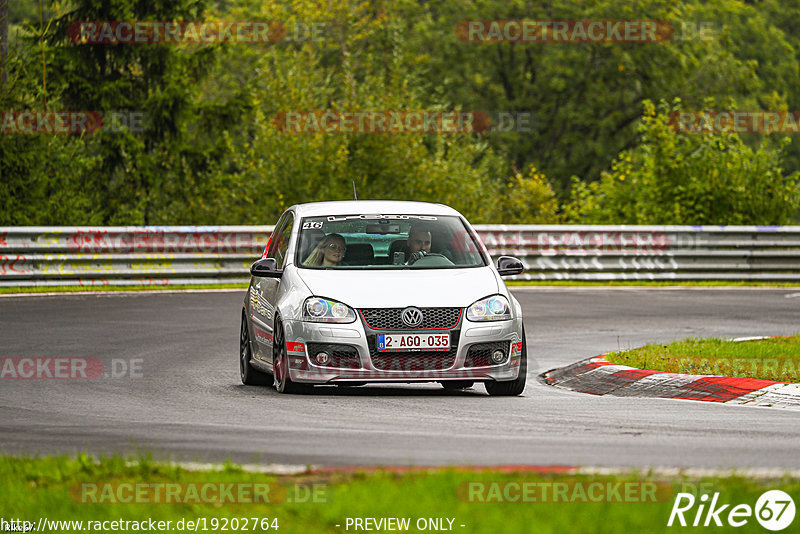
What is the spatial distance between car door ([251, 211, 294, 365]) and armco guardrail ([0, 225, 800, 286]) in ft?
37.6

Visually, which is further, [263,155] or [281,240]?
[263,155]

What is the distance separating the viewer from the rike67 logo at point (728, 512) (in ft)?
20.5

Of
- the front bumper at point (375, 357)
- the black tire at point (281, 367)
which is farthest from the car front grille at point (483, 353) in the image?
the black tire at point (281, 367)

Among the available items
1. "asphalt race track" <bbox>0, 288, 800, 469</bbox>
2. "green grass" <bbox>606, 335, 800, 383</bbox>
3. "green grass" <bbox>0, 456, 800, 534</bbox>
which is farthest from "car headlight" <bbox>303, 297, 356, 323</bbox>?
"green grass" <bbox>0, 456, 800, 534</bbox>

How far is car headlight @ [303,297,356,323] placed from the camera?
1159cm

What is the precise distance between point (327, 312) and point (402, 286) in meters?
0.66

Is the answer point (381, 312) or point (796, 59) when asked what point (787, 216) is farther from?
point (796, 59)

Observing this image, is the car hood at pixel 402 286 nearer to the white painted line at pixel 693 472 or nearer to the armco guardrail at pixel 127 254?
the white painted line at pixel 693 472

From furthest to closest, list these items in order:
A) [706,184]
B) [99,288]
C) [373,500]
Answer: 1. [706,184]
2. [99,288]
3. [373,500]

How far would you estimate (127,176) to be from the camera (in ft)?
125

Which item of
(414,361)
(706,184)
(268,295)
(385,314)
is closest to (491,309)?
(414,361)

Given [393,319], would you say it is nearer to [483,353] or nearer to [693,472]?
[483,353]

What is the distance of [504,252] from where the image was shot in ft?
88.3

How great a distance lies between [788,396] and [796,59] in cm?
6931
